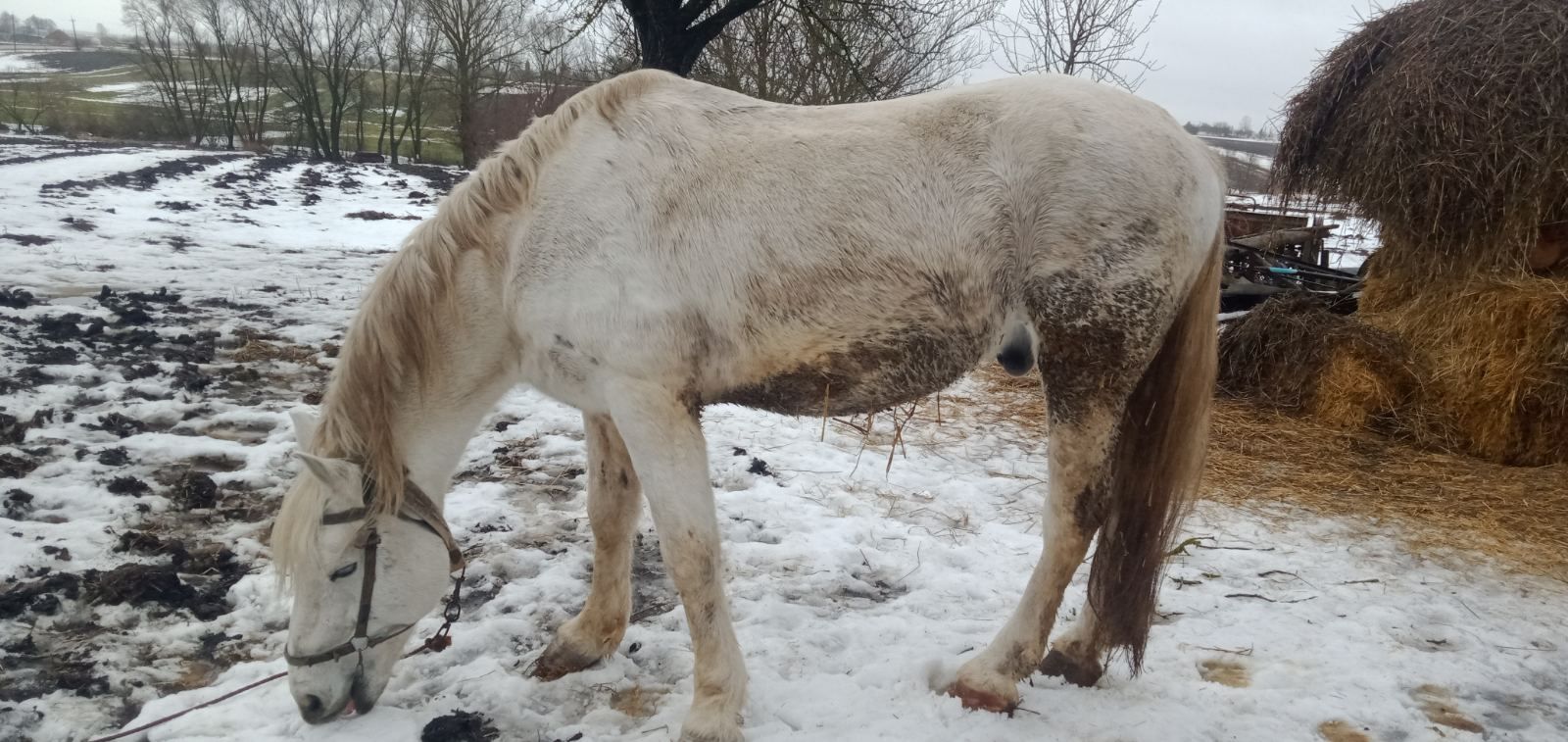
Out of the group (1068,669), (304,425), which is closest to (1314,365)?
(1068,669)

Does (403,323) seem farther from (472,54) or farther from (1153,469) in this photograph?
(472,54)

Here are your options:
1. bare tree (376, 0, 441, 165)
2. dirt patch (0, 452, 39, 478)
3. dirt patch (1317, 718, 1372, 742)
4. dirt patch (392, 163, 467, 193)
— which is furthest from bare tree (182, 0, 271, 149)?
dirt patch (1317, 718, 1372, 742)

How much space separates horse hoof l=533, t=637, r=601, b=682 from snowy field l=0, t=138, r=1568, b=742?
5cm

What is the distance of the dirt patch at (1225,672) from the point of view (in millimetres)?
2822

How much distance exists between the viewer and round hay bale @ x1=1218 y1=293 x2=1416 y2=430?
211 inches

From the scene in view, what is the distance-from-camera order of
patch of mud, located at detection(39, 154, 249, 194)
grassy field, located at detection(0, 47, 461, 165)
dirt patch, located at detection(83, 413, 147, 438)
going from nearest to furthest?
dirt patch, located at detection(83, 413, 147, 438)
patch of mud, located at detection(39, 154, 249, 194)
grassy field, located at detection(0, 47, 461, 165)

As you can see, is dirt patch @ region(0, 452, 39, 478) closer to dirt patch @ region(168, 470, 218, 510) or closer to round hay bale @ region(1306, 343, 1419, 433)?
dirt patch @ region(168, 470, 218, 510)

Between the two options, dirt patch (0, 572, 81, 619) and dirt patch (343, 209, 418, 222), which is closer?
dirt patch (0, 572, 81, 619)

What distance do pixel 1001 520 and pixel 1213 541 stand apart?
1024mm

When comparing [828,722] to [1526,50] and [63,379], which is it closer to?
[63,379]

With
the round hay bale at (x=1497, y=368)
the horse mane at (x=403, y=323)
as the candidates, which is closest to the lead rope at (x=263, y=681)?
the horse mane at (x=403, y=323)

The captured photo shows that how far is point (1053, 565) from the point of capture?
8.52 ft

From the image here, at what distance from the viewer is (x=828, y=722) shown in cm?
255

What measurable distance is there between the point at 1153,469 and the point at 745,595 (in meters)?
1.70
